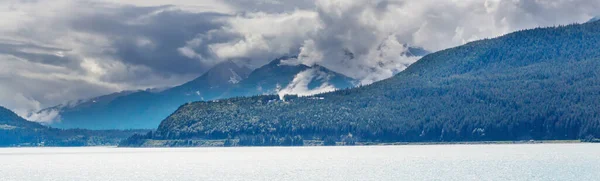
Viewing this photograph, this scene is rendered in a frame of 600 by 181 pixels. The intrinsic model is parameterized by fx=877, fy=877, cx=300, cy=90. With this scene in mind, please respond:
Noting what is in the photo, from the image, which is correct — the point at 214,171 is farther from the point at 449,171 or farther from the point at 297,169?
the point at 449,171

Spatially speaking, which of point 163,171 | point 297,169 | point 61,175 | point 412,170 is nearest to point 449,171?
point 412,170

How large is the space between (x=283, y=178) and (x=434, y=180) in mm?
27364

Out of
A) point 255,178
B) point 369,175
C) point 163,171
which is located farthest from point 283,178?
point 163,171

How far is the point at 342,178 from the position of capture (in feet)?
493

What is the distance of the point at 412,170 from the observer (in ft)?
551

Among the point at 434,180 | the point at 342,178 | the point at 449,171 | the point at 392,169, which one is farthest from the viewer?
the point at 392,169

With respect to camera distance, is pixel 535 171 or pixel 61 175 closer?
pixel 535 171

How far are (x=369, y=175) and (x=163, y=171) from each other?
50364mm

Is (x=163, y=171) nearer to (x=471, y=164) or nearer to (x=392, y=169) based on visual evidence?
(x=392, y=169)

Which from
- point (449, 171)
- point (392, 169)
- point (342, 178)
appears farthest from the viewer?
point (392, 169)

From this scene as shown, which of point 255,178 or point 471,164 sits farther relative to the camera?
point 471,164

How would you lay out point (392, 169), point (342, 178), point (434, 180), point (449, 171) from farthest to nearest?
point (392, 169) → point (449, 171) → point (342, 178) → point (434, 180)

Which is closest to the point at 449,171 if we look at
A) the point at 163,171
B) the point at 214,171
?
the point at 214,171

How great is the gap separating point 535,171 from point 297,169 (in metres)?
50.0
